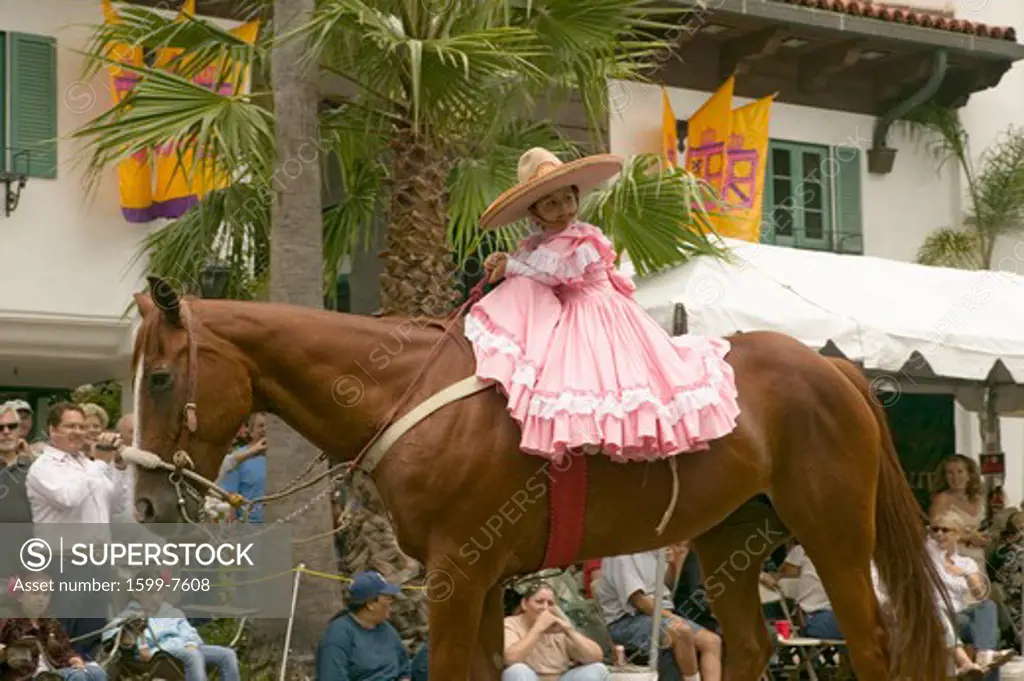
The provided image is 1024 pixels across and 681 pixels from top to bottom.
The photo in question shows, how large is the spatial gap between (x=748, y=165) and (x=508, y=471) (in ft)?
39.6

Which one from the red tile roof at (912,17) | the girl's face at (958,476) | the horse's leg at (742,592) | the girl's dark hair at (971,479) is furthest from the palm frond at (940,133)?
the horse's leg at (742,592)

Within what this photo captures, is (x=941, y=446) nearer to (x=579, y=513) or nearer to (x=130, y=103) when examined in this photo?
(x=130, y=103)

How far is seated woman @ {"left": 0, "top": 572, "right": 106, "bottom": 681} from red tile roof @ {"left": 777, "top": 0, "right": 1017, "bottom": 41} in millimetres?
12655

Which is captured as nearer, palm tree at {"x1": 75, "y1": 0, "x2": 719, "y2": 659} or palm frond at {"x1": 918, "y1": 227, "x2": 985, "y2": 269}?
palm tree at {"x1": 75, "y1": 0, "x2": 719, "y2": 659}

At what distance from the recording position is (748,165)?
18.2m

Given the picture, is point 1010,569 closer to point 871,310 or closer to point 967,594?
point 967,594

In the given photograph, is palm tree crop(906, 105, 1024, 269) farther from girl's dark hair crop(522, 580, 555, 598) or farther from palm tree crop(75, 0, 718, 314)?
girl's dark hair crop(522, 580, 555, 598)

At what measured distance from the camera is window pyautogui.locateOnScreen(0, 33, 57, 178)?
15.7 metres

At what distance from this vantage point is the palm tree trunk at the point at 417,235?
1205 centimetres

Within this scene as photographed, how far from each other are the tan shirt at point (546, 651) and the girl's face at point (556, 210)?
3.76 metres

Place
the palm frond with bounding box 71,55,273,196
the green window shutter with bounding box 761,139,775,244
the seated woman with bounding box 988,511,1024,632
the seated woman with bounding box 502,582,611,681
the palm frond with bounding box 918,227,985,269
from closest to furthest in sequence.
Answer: the seated woman with bounding box 502,582,611,681 → the palm frond with bounding box 71,55,273,196 → the seated woman with bounding box 988,511,1024,632 → the green window shutter with bounding box 761,139,775,244 → the palm frond with bounding box 918,227,985,269

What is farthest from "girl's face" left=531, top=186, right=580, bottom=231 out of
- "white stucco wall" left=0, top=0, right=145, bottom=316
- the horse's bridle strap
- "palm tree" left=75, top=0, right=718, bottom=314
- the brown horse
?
"white stucco wall" left=0, top=0, right=145, bottom=316

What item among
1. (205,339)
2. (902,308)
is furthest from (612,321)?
(902,308)

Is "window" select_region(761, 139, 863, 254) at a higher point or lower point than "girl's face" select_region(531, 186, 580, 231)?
higher
